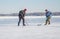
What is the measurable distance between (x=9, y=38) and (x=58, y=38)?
66.0 inches

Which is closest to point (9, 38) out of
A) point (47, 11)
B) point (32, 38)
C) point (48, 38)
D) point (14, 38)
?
point (14, 38)

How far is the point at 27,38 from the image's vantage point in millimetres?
7461

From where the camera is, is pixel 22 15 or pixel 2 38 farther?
pixel 22 15

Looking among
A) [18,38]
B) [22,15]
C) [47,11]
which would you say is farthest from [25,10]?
[18,38]

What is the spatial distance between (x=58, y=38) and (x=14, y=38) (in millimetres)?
1505

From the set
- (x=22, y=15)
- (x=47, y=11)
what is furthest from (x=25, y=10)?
(x=47, y=11)

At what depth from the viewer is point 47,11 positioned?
48.2ft

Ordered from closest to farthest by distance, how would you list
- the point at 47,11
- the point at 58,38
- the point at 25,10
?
the point at 58,38 → the point at 25,10 → the point at 47,11

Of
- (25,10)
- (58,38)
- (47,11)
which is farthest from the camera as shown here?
(47,11)

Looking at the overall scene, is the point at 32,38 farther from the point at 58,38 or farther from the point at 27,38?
the point at 58,38

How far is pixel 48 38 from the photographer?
294 inches

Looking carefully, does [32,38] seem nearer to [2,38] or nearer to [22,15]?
[2,38]

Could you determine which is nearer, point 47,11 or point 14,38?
point 14,38

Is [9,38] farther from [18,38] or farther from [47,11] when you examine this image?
[47,11]
